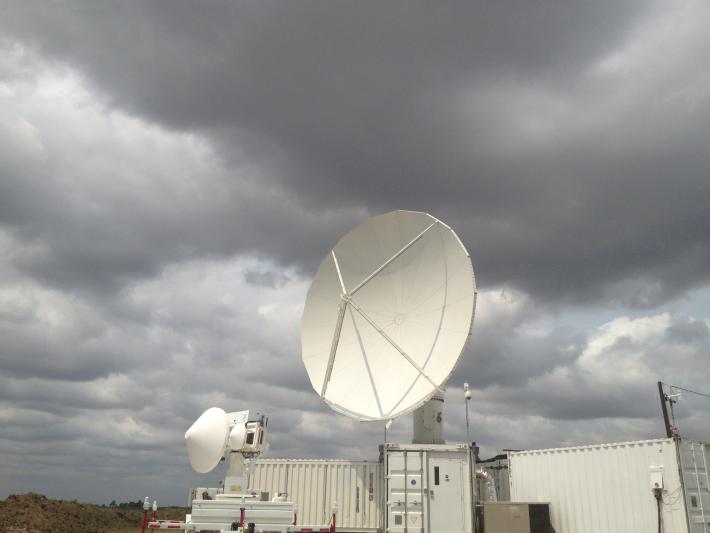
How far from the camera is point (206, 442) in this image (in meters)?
19.5

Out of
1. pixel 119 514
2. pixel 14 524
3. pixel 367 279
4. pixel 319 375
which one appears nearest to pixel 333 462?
pixel 319 375

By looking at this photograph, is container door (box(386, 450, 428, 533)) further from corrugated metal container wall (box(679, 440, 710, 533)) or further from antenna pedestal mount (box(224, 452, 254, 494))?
corrugated metal container wall (box(679, 440, 710, 533))

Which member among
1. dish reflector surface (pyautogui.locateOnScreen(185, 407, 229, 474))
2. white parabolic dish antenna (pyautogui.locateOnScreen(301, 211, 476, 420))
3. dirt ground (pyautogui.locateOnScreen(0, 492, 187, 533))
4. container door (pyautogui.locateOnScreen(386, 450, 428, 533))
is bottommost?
dirt ground (pyautogui.locateOnScreen(0, 492, 187, 533))

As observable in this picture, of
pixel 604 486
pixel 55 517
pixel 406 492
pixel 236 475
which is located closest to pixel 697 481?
pixel 604 486

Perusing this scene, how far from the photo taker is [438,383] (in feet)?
66.9

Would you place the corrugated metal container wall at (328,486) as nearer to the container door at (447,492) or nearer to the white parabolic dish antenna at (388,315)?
the container door at (447,492)

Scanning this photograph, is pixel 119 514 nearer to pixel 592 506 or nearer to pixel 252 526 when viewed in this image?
pixel 252 526

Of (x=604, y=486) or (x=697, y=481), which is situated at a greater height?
(x=697, y=481)

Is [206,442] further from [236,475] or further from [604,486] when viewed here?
[604,486]

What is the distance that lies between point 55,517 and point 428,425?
33.4 m

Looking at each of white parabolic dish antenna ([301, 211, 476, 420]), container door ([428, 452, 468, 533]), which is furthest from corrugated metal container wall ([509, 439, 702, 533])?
white parabolic dish antenna ([301, 211, 476, 420])

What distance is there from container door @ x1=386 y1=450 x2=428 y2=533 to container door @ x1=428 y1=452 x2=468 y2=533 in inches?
13.4

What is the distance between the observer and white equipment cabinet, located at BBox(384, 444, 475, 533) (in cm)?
2173

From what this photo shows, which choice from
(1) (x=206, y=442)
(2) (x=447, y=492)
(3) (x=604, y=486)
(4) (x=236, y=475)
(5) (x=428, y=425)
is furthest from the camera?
(5) (x=428, y=425)
